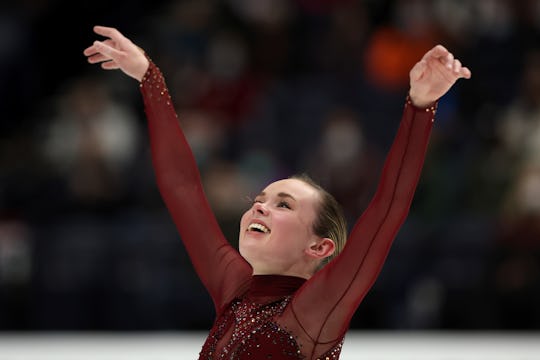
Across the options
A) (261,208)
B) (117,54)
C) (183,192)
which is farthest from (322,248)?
(117,54)

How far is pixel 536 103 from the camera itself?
6848 millimetres

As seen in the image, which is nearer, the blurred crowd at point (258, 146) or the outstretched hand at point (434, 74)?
the outstretched hand at point (434, 74)

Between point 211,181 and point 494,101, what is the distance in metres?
2.41

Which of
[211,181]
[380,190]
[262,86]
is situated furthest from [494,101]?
[380,190]

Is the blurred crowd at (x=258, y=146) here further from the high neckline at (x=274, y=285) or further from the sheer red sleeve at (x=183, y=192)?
the high neckline at (x=274, y=285)

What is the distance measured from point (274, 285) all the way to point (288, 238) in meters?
0.13

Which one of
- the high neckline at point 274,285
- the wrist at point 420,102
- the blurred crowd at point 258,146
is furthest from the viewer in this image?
the blurred crowd at point 258,146

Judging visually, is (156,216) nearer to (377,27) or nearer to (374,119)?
(374,119)

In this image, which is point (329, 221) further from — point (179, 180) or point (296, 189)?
point (179, 180)

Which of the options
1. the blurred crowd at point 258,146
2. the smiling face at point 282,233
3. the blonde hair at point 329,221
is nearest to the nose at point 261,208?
the smiling face at point 282,233

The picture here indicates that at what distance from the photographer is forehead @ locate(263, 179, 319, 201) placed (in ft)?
8.36

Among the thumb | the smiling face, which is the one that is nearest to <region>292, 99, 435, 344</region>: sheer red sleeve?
the thumb

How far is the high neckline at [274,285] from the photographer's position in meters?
2.45

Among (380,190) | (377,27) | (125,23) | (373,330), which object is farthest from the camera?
(125,23)
